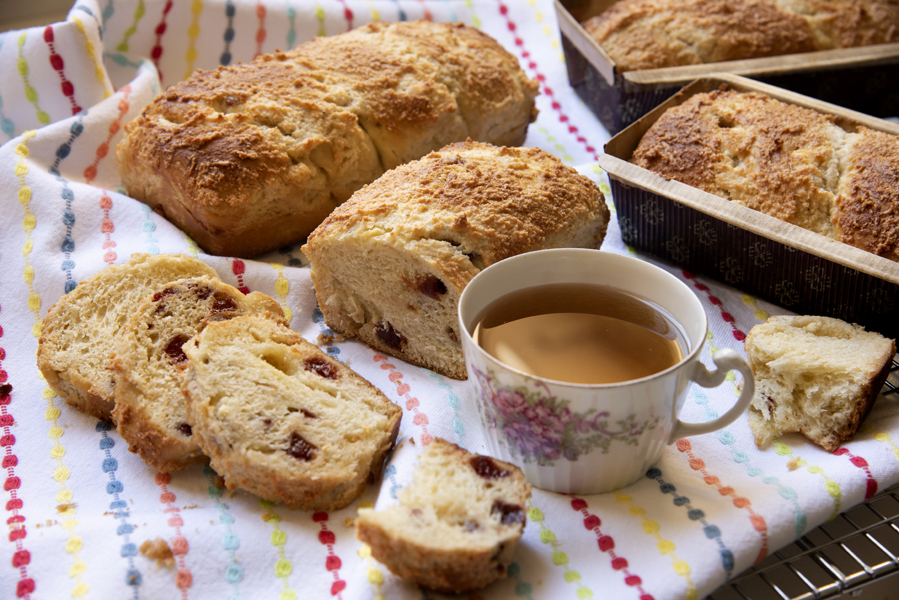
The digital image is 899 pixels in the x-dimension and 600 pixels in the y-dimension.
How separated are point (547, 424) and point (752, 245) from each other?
1157mm

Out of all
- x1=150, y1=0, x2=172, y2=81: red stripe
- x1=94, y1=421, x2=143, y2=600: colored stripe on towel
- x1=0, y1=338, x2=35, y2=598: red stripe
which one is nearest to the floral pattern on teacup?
x1=94, y1=421, x2=143, y2=600: colored stripe on towel

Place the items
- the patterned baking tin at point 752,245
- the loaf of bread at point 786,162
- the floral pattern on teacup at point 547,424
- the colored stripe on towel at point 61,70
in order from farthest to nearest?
1. the colored stripe on towel at point 61,70
2. the loaf of bread at point 786,162
3. the patterned baking tin at point 752,245
4. the floral pattern on teacup at point 547,424

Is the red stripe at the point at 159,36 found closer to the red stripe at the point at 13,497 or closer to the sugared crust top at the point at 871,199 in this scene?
the red stripe at the point at 13,497

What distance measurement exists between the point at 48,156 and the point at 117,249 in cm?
66

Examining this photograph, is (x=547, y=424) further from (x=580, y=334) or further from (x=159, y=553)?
(x=159, y=553)

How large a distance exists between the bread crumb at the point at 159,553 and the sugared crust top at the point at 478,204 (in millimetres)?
985

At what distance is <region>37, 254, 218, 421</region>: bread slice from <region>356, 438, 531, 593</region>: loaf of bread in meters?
0.99

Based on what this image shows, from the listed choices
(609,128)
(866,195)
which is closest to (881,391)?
(866,195)

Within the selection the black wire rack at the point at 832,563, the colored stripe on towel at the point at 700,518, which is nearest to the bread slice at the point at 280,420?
the colored stripe on towel at the point at 700,518

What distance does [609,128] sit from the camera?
11.9 ft

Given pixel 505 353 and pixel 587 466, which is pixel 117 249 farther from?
pixel 587 466

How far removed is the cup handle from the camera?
1.65m

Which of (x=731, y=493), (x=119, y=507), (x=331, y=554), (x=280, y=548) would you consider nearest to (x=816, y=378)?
(x=731, y=493)

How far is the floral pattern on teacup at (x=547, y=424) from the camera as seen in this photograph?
1664 mm
